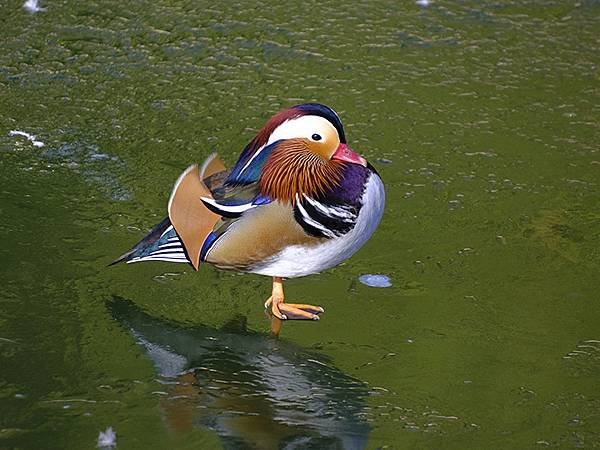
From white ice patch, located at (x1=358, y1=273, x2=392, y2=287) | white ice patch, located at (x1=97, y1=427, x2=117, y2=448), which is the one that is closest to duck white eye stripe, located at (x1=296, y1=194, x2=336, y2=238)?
white ice patch, located at (x1=358, y1=273, x2=392, y2=287)

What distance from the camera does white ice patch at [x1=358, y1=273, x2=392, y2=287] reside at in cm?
398

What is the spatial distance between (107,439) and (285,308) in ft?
2.98

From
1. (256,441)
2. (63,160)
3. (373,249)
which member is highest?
(63,160)

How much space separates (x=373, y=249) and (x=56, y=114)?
1.71m

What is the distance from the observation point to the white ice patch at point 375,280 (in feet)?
13.1

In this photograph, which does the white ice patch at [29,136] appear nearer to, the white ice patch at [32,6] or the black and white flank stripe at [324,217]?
the white ice patch at [32,6]

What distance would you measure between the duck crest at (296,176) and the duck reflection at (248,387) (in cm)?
47

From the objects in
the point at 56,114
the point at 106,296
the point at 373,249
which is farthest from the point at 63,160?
the point at 373,249

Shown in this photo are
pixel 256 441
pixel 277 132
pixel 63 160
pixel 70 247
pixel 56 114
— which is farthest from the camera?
pixel 56 114

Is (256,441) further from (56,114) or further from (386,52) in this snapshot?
(386,52)

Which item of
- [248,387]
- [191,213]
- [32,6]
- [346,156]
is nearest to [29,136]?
[32,6]

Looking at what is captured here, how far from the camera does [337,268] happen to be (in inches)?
163

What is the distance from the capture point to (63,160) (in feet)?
15.4

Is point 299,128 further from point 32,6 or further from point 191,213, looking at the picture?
point 32,6
